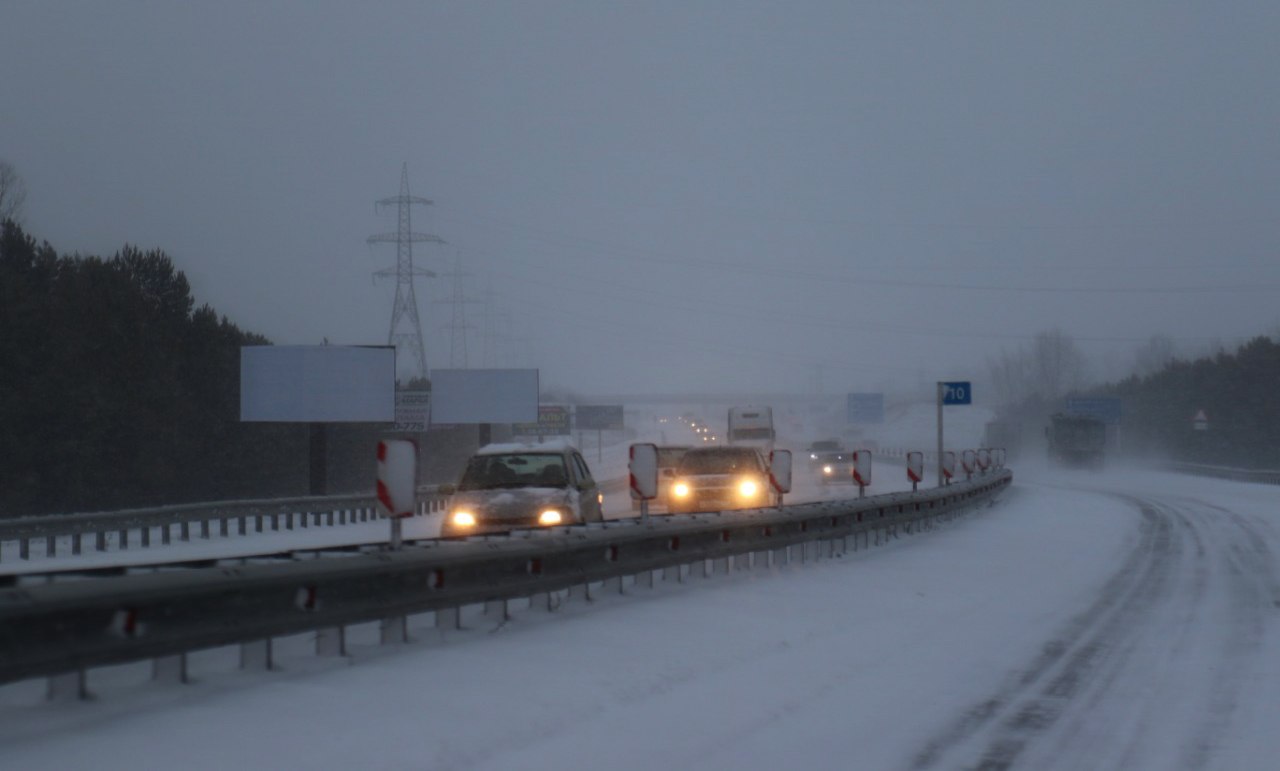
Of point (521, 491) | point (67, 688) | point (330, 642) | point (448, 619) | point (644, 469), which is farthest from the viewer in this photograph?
point (521, 491)

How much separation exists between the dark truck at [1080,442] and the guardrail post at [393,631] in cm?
8213

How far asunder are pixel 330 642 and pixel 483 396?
52172 mm

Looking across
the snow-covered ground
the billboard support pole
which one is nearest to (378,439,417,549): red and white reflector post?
the snow-covered ground

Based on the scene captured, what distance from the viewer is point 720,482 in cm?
2838

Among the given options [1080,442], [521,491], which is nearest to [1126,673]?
[521,491]

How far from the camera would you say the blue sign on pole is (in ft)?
125

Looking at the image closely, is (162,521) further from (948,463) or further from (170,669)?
(170,669)

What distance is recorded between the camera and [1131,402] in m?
124

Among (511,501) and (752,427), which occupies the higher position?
(752,427)

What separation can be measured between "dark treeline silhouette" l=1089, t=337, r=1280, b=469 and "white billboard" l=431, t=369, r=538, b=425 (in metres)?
45.4

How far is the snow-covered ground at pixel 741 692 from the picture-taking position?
23.6ft

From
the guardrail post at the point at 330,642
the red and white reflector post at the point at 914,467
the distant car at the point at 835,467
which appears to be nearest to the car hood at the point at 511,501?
the guardrail post at the point at 330,642

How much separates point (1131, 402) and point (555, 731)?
409ft

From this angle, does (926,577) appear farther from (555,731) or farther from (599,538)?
(555,731)
